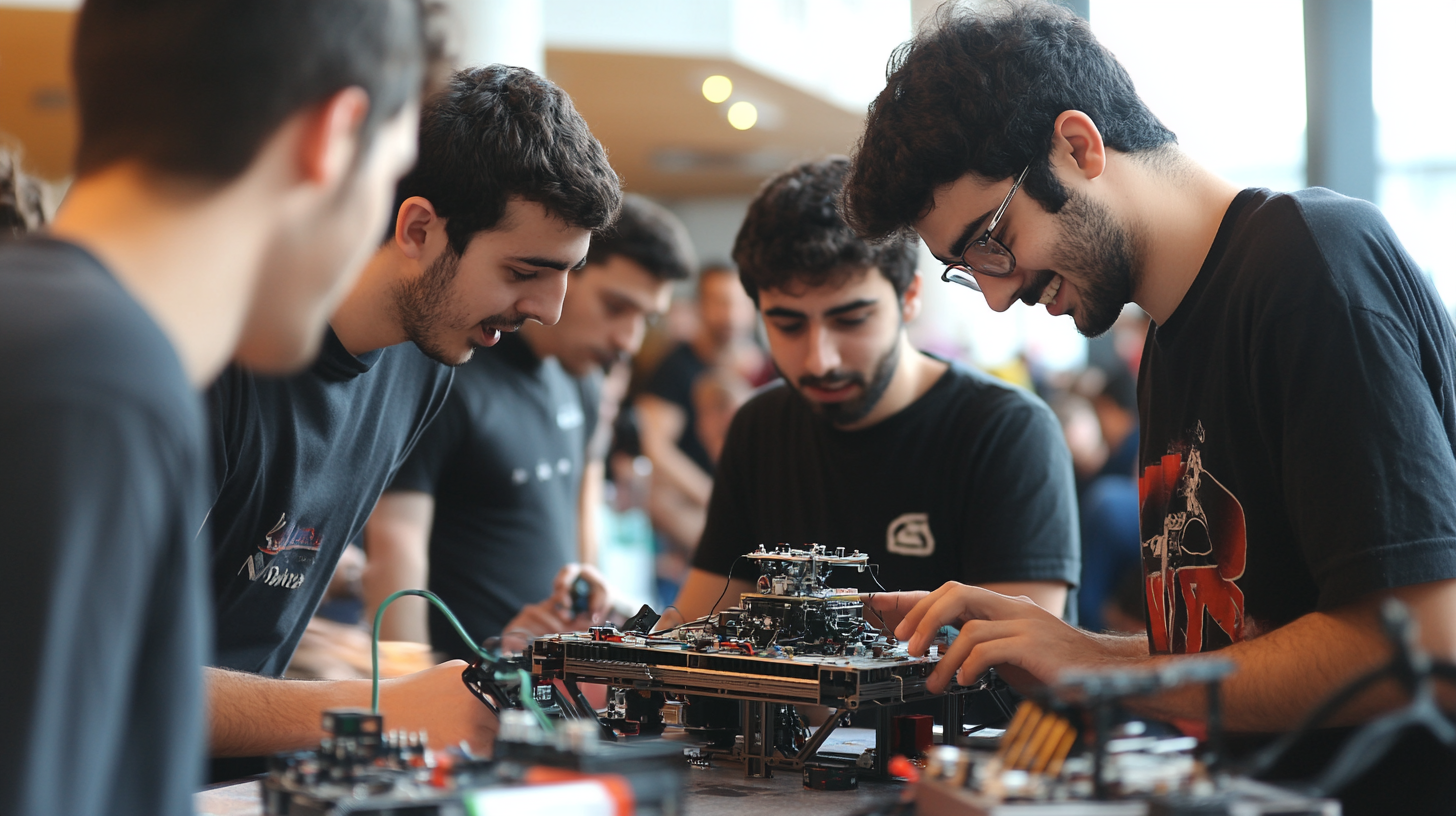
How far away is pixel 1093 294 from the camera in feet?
7.73

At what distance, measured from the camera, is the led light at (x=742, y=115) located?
40.6 feet

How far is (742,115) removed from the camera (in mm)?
12805

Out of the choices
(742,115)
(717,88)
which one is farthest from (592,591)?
(742,115)

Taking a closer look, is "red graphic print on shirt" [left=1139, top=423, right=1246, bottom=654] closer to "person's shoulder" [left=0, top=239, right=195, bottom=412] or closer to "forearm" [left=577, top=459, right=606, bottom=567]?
"person's shoulder" [left=0, top=239, right=195, bottom=412]

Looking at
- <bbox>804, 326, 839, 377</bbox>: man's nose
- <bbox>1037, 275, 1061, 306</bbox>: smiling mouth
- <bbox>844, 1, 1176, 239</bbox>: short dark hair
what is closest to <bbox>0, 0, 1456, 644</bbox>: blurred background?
<bbox>844, 1, 1176, 239</bbox>: short dark hair

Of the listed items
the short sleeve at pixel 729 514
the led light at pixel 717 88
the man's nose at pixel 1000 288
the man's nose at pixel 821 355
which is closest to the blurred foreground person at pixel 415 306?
the man's nose at pixel 821 355

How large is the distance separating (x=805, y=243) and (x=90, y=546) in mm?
2488

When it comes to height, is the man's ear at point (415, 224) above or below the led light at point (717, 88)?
below

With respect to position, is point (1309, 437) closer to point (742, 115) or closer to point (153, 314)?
point (153, 314)

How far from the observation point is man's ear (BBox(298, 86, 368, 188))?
1279 millimetres

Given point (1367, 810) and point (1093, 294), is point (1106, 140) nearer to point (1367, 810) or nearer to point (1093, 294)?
point (1093, 294)

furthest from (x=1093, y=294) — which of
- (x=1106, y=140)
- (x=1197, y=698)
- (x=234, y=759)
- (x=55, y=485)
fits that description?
(x=234, y=759)

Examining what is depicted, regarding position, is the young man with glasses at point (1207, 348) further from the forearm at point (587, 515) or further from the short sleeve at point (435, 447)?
the forearm at point (587, 515)

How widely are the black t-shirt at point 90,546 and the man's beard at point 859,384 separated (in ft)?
7.68
